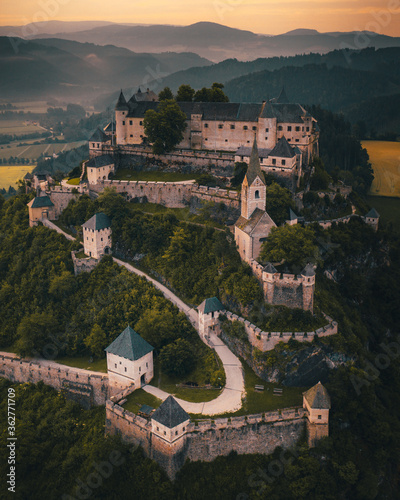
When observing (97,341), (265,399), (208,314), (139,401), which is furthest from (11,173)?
(265,399)

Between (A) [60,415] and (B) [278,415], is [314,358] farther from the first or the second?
(A) [60,415]

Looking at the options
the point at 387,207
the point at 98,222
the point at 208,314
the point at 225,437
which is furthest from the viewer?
the point at 387,207

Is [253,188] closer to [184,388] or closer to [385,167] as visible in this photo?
[184,388]

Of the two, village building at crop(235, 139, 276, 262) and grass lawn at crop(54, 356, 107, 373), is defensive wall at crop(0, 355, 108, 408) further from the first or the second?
village building at crop(235, 139, 276, 262)

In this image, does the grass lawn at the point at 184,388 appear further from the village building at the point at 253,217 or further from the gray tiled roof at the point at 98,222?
the gray tiled roof at the point at 98,222

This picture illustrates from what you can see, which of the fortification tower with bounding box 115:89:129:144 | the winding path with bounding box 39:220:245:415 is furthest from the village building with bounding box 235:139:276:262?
the fortification tower with bounding box 115:89:129:144

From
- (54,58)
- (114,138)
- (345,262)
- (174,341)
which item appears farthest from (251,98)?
(174,341)
